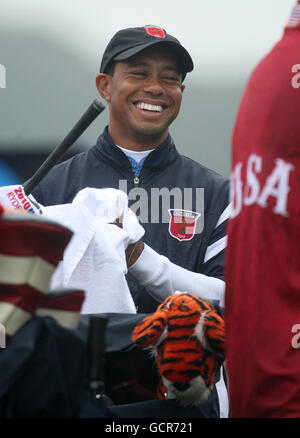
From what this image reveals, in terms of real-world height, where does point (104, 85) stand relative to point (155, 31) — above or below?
below

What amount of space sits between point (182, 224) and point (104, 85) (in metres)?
0.66

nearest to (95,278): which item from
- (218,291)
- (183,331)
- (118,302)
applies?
(118,302)

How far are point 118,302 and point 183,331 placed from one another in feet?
1.09

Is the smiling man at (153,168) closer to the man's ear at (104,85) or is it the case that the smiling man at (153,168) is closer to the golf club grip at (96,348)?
the man's ear at (104,85)

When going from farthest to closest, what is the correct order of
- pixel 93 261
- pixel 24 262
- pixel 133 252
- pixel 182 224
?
pixel 182 224, pixel 133 252, pixel 93 261, pixel 24 262

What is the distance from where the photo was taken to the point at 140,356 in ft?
5.89

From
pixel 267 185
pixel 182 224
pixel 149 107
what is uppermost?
pixel 267 185

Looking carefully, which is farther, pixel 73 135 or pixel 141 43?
pixel 141 43

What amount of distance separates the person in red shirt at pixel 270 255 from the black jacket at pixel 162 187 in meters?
1.11

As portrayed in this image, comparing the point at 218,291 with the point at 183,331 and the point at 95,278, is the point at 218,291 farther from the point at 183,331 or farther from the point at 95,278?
the point at 183,331

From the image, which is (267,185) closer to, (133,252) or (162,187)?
(133,252)

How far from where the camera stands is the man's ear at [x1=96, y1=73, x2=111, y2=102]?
2873mm

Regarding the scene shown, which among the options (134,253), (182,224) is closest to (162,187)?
(182,224)

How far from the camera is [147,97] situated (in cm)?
271
